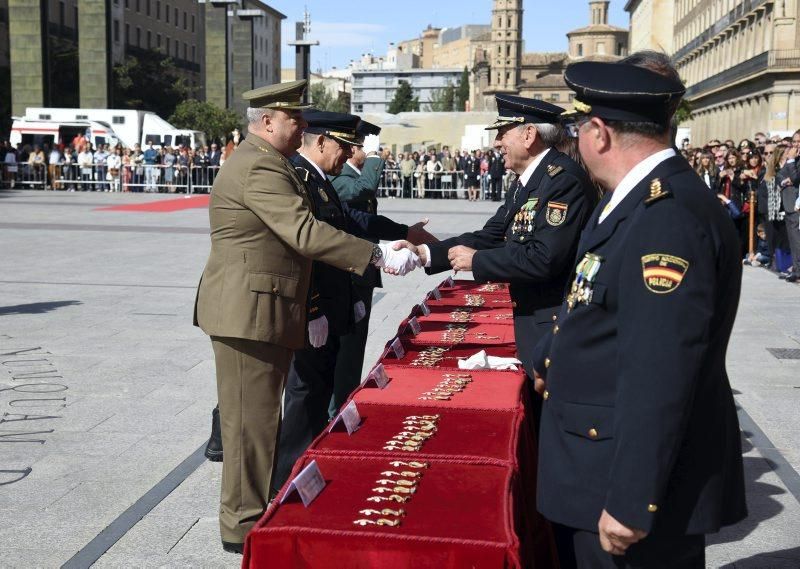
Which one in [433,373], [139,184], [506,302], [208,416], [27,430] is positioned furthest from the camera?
[139,184]

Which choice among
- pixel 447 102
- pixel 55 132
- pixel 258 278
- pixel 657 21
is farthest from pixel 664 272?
pixel 447 102

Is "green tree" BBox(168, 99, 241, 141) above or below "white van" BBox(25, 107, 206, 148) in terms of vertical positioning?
above

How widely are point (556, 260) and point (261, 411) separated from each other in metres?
1.39

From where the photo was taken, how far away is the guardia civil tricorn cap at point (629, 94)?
8.03 ft

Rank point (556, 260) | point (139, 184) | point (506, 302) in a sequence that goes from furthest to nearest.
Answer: point (139, 184) < point (506, 302) < point (556, 260)

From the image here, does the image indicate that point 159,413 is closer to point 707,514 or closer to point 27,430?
point 27,430

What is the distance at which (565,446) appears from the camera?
103 inches

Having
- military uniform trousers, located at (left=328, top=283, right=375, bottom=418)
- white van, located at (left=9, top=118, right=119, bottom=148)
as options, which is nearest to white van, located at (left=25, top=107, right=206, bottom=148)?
white van, located at (left=9, top=118, right=119, bottom=148)

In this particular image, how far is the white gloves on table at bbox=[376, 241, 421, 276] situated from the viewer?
4.48m

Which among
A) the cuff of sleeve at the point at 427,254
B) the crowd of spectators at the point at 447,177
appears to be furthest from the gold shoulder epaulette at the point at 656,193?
the crowd of spectators at the point at 447,177

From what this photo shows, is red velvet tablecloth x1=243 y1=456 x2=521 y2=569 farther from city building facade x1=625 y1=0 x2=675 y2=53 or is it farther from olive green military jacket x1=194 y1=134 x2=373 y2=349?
city building facade x1=625 y1=0 x2=675 y2=53

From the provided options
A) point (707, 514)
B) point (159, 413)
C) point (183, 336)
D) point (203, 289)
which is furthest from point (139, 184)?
point (707, 514)

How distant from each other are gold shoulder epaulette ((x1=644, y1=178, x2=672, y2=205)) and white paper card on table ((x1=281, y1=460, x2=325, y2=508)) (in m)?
1.42

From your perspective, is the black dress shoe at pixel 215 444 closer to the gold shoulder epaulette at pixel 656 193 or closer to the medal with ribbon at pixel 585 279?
the medal with ribbon at pixel 585 279
